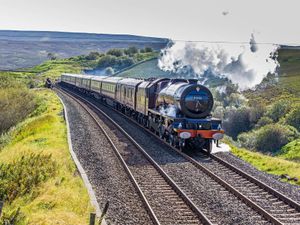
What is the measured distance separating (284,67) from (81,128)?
246 ft

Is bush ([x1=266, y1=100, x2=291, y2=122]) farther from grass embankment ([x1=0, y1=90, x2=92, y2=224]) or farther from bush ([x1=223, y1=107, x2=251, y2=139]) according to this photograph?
grass embankment ([x1=0, y1=90, x2=92, y2=224])

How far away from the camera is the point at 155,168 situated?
18234 mm

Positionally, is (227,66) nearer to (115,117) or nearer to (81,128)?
(115,117)

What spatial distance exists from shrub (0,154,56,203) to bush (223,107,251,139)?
33.1 meters

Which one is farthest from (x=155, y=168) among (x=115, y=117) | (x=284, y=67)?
(x=284, y=67)

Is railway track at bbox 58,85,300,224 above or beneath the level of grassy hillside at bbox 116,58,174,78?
beneath

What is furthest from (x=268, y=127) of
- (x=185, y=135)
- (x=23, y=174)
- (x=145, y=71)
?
(x=145, y=71)

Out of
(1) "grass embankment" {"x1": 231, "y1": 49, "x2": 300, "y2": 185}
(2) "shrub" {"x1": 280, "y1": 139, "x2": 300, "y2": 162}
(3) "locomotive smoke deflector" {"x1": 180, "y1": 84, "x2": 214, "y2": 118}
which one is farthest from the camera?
(2) "shrub" {"x1": 280, "y1": 139, "x2": 300, "y2": 162}

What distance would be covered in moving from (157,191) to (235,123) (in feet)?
117

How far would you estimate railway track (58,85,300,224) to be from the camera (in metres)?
12.7

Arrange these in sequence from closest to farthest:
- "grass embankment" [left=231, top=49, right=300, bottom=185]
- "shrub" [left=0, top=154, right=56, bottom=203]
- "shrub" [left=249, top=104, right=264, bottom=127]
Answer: "shrub" [left=0, top=154, right=56, bottom=203] → "grass embankment" [left=231, top=49, right=300, bottom=185] → "shrub" [left=249, top=104, right=264, bottom=127]

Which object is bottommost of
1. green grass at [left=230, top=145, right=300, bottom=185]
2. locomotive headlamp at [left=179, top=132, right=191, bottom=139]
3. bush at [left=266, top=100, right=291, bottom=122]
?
bush at [left=266, top=100, right=291, bottom=122]

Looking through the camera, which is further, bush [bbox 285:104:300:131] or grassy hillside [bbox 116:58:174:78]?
grassy hillside [bbox 116:58:174:78]

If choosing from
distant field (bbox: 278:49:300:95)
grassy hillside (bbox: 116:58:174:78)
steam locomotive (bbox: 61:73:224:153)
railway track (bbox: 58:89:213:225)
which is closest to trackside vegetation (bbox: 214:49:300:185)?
distant field (bbox: 278:49:300:95)
